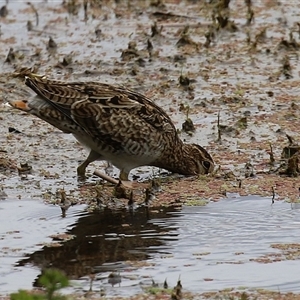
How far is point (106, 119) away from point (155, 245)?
1.94 meters

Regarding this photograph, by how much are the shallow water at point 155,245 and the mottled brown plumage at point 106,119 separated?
921 mm

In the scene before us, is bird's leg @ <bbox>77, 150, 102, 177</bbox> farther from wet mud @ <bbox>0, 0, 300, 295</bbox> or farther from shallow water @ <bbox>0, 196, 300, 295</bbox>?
shallow water @ <bbox>0, 196, 300, 295</bbox>

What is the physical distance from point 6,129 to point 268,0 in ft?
22.3

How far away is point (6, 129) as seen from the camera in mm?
10906

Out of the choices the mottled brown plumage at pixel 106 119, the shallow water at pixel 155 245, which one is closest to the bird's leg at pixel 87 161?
the mottled brown plumage at pixel 106 119

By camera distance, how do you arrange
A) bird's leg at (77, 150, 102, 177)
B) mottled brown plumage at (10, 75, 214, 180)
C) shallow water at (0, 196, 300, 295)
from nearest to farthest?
shallow water at (0, 196, 300, 295)
mottled brown plumage at (10, 75, 214, 180)
bird's leg at (77, 150, 102, 177)

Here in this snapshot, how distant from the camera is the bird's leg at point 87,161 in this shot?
9.48m

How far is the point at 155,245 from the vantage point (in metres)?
7.50

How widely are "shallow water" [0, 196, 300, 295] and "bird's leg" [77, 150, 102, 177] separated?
3.22 feet

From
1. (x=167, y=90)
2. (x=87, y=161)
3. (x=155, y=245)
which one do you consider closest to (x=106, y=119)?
(x=87, y=161)

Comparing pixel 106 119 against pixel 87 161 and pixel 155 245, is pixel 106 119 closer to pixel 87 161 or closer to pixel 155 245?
pixel 87 161

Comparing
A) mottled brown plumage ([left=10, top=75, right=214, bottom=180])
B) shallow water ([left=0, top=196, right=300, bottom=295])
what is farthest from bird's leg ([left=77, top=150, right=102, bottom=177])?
shallow water ([left=0, top=196, right=300, bottom=295])

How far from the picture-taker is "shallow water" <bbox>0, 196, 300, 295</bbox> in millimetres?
6723

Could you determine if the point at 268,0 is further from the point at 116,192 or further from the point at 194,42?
the point at 116,192
